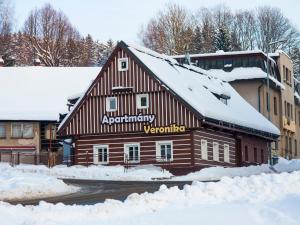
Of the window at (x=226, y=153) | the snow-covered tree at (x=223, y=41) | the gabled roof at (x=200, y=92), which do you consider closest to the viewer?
the gabled roof at (x=200, y=92)

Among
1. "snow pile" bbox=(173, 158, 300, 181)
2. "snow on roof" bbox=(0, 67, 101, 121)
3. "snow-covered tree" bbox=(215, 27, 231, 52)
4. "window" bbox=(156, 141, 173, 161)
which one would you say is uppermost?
"snow-covered tree" bbox=(215, 27, 231, 52)

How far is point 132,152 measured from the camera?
44812mm

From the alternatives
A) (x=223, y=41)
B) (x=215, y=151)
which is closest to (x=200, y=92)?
(x=215, y=151)

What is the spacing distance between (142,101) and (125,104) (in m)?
1.12

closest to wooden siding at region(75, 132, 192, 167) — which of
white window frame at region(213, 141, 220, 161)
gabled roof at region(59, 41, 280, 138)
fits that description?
gabled roof at region(59, 41, 280, 138)

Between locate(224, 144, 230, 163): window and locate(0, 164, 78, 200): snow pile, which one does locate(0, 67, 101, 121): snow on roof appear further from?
locate(0, 164, 78, 200): snow pile

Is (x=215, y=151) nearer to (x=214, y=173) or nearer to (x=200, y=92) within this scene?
(x=200, y=92)

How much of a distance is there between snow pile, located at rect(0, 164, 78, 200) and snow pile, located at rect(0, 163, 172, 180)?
26.0 feet

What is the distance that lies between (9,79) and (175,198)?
5058 centimetres

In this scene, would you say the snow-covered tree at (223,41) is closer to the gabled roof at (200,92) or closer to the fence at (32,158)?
the gabled roof at (200,92)

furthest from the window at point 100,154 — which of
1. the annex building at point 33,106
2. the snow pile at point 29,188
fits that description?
the snow pile at point 29,188

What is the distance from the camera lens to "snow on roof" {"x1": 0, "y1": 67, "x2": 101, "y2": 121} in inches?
2357

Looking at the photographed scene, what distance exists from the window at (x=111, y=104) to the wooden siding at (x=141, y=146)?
66.8 inches

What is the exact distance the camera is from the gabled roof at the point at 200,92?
4288cm
